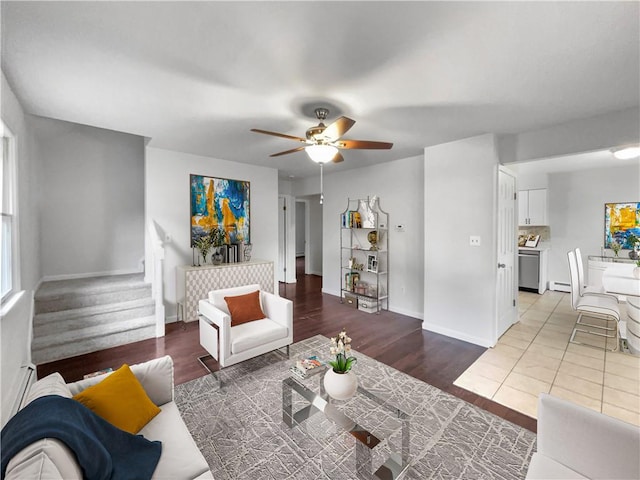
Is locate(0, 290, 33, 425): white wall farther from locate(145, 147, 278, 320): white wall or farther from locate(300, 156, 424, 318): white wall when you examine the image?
locate(300, 156, 424, 318): white wall

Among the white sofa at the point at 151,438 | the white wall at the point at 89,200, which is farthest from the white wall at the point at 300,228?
the white sofa at the point at 151,438

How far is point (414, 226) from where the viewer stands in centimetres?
470

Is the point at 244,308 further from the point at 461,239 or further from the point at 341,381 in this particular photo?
the point at 461,239

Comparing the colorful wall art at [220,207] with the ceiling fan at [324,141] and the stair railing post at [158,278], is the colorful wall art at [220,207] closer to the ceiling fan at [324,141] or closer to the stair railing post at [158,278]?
the stair railing post at [158,278]

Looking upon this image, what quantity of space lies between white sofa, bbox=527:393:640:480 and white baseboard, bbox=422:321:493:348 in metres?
2.38

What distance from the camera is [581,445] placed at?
1.30 m

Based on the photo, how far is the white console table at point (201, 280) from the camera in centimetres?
427

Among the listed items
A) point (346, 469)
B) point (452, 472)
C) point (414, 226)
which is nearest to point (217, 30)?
point (346, 469)

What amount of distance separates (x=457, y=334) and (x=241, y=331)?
9.42ft

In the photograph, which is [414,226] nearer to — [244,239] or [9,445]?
[244,239]

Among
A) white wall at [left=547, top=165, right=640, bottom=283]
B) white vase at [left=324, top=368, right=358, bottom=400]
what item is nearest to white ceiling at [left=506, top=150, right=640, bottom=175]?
white wall at [left=547, top=165, right=640, bottom=283]

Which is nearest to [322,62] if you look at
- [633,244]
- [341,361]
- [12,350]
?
[341,361]

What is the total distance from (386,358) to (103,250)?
499cm

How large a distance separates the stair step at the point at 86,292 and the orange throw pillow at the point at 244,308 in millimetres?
1941
